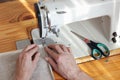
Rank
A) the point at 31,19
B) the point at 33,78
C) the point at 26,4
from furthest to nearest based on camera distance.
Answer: the point at 26,4 → the point at 31,19 → the point at 33,78

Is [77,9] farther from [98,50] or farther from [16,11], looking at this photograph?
[16,11]

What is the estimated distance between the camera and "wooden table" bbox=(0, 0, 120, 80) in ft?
4.02

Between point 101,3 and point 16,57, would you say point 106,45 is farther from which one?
point 16,57

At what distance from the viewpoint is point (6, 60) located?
1229 mm

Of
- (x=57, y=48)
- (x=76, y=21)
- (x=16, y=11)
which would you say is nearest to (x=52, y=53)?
(x=57, y=48)

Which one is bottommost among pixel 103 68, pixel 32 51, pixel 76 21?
pixel 103 68

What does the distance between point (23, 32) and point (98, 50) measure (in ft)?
1.48

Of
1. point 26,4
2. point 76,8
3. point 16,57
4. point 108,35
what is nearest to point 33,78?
point 16,57

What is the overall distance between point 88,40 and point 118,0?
0.27 metres

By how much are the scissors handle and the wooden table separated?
0.03m

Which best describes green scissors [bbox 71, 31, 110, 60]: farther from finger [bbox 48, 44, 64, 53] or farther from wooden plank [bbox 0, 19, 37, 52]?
wooden plank [bbox 0, 19, 37, 52]

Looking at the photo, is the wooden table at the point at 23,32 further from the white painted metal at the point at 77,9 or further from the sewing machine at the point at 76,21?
the white painted metal at the point at 77,9

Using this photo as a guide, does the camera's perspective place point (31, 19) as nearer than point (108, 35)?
No

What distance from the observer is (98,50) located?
1300 mm
